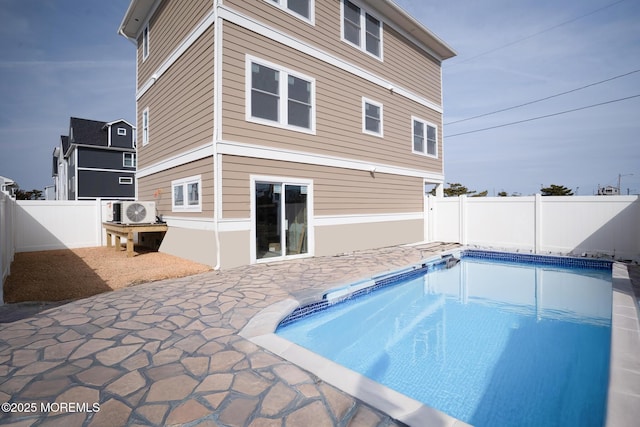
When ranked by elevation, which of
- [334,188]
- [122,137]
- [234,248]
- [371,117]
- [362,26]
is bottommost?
Answer: [234,248]

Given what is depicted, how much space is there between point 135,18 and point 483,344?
46.5ft

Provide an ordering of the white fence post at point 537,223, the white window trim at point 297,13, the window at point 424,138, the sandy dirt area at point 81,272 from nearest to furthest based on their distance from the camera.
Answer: the sandy dirt area at point 81,272, the white window trim at point 297,13, the white fence post at point 537,223, the window at point 424,138

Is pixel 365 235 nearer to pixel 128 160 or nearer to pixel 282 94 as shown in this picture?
pixel 282 94

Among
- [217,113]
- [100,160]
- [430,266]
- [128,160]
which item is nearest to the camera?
[217,113]

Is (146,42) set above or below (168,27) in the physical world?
Answer: above

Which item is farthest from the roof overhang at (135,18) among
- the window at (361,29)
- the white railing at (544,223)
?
the white railing at (544,223)

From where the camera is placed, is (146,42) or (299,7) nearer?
(299,7)

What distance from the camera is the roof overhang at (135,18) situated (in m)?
10.1

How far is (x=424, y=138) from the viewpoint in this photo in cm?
1359

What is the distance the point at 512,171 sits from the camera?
26.6 meters

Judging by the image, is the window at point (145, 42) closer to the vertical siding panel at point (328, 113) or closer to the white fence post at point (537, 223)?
the vertical siding panel at point (328, 113)

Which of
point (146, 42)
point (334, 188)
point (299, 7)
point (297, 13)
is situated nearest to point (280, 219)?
point (334, 188)

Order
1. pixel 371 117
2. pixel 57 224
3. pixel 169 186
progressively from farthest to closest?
pixel 371 117, pixel 57 224, pixel 169 186

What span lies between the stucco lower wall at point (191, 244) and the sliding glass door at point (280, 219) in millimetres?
1117
